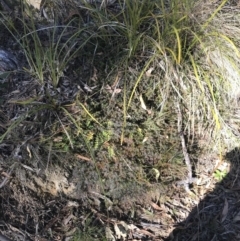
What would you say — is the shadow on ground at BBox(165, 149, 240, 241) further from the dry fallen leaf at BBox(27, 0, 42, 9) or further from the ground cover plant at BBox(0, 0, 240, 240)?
the dry fallen leaf at BBox(27, 0, 42, 9)

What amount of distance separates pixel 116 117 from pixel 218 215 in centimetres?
95

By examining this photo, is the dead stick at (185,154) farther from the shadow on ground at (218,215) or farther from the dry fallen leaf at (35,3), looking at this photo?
the dry fallen leaf at (35,3)

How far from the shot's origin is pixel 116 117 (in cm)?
302

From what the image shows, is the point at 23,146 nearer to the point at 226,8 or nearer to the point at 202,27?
the point at 202,27

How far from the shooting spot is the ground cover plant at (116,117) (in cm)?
282

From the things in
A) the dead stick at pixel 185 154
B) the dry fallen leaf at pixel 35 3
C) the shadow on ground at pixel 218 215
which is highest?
the dry fallen leaf at pixel 35 3

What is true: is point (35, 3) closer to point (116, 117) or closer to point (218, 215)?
point (116, 117)

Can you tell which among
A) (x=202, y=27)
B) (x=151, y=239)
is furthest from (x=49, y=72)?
(x=151, y=239)

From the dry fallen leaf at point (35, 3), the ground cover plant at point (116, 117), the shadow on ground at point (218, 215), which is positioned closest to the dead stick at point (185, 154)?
the ground cover plant at point (116, 117)

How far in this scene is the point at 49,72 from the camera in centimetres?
306

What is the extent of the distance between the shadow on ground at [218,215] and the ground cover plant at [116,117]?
5cm

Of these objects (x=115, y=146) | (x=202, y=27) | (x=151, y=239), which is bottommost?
(x=151, y=239)

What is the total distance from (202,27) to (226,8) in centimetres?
Answer: 48

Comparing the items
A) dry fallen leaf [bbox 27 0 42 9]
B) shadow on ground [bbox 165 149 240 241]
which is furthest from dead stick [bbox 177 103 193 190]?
dry fallen leaf [bbox 27 0 42 9]
